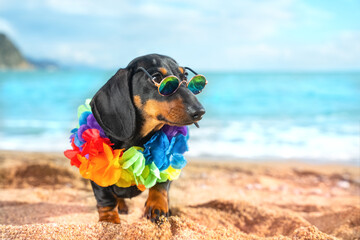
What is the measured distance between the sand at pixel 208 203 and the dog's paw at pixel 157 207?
54 mm

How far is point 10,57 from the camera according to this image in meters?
81.1

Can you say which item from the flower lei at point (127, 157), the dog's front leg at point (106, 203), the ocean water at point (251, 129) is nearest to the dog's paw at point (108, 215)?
the dog's front leg at point (106, 203)

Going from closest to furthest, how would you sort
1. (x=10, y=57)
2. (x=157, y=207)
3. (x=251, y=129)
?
(x=157, y=207) → (x=251, y=129) → (x=10, y=57)

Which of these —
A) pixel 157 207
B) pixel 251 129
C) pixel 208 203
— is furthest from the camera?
pixel 251 129

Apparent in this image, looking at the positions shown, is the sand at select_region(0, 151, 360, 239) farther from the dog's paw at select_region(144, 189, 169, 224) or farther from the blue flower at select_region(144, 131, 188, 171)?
the blue flower at select_region(144, 131, 188, 171)

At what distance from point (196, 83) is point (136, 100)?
1.35 ft

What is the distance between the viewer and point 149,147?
2482mm

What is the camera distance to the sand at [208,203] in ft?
7.41

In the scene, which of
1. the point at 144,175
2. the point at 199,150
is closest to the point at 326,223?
the point at 144,175

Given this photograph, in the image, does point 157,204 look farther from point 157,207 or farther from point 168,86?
point 168,86

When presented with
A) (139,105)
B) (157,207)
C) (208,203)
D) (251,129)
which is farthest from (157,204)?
(251,129)

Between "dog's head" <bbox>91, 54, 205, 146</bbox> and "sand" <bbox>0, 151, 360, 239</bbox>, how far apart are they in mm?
617

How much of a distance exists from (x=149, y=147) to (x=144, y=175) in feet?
0.64

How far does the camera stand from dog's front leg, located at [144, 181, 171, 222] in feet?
7.91
